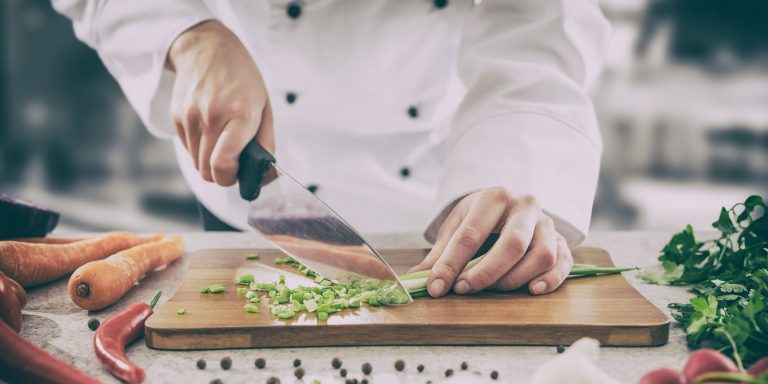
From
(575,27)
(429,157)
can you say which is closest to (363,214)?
(429,157)

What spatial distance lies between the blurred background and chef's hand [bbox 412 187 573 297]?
8.64ft

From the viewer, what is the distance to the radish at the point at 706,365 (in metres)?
0.86

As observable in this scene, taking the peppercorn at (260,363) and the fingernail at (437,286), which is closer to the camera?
the peppercorn at (260,363)

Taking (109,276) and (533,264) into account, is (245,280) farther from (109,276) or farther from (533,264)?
(533,264)

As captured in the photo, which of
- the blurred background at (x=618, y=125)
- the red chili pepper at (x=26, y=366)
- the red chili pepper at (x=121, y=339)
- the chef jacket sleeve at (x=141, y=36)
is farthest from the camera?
the blurred background at (x=618, y=125)

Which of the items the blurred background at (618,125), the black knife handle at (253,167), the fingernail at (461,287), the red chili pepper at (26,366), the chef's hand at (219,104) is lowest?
the blurred background at (618,125)

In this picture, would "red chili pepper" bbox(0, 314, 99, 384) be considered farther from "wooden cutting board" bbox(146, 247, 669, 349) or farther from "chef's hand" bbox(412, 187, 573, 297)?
"chef's hand" bbox(412, 187, 573, 297)

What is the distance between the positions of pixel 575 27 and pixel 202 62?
0.95m

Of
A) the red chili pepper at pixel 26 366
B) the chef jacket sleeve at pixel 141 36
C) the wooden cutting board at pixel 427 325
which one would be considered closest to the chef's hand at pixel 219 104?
the chef jacket sleeve at pixel 141 36

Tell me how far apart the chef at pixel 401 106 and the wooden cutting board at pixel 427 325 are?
8 centimetres

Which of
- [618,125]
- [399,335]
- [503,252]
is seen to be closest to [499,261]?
[503,252]

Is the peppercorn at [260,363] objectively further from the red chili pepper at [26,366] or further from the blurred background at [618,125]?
the blurred background at [618,125]

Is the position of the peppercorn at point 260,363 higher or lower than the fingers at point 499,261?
lower

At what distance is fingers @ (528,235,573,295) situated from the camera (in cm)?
140
